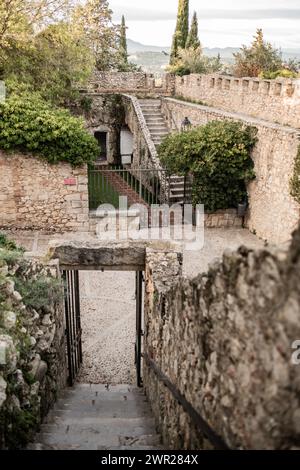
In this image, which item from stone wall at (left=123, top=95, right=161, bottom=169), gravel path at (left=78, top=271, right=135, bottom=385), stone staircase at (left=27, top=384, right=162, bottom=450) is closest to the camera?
stone staircase at (left=27, top=384, right=162, bottom=450)

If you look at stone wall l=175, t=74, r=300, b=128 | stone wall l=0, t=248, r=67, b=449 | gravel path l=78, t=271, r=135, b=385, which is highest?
stone wall l=175, t=74, r=300, b=128

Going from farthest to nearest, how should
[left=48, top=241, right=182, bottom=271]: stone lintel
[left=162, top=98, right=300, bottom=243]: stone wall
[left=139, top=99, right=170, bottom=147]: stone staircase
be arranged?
1. [left=139, top=99, right=170, bottom=147]: stone staircase
2. [left=162, top=98, right=300, bottom=243]: stone wall
3. [left=48, top=241, right=182, bottom=271]: stone lintel

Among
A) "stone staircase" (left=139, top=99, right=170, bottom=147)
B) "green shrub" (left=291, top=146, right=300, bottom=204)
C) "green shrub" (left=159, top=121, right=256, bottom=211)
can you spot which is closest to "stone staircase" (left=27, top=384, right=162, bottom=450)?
"green shrub" (left=291, top=146, right=300, bottom=204)

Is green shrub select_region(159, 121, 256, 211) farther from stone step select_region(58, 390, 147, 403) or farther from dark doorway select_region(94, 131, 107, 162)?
dark doorway select_region(94, 131, 107, 162)

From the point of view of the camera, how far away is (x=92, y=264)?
7.28 meters

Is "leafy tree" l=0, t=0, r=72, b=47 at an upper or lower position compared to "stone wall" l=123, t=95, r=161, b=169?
upper

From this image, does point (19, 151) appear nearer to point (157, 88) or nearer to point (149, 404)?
point (149, 404)

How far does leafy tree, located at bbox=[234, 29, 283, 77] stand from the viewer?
1998 cm

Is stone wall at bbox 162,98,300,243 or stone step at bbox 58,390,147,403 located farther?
stone wall at bbox 162,98,300,243

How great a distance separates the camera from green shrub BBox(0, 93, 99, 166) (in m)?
12.0

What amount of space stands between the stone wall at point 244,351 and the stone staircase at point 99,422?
0.76 m

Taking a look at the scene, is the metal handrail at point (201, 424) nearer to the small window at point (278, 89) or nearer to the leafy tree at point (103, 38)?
the small window at point (278, 89)

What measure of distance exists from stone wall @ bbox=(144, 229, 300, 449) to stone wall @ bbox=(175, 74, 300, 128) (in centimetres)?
1084

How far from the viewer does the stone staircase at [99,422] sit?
4246mm
